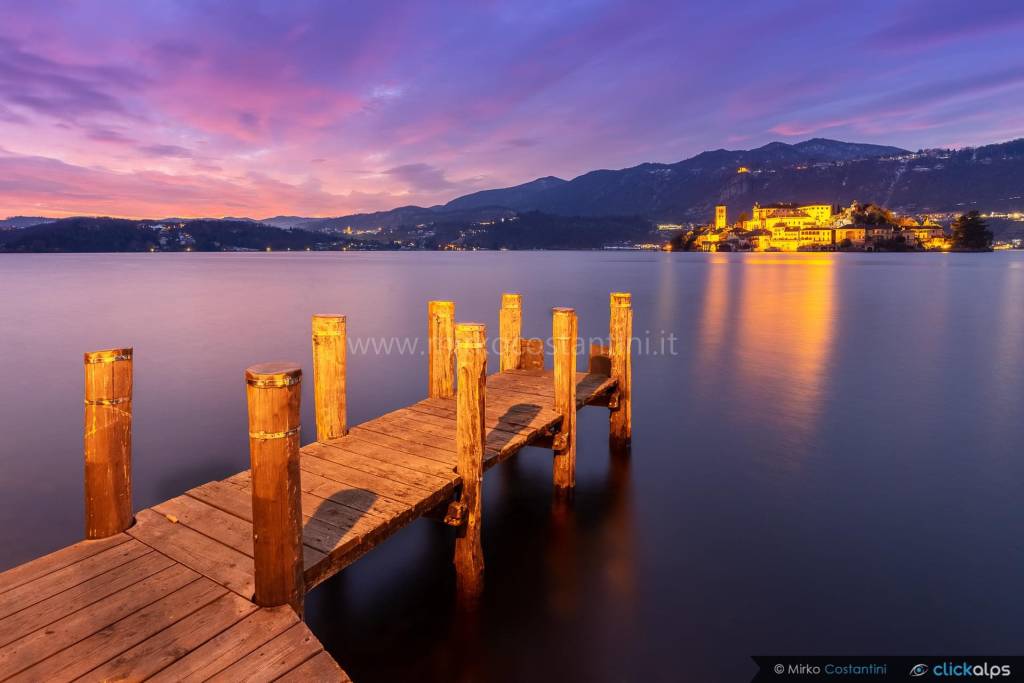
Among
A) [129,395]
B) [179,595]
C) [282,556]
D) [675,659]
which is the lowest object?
[675,659]

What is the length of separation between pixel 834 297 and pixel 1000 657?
52099 millimetres

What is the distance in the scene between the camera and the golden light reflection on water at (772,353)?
57.7 feet

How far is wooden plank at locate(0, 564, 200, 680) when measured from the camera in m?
3.96

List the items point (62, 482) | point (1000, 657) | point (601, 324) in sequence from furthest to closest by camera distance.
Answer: point (601, 324) < point (62, 482) < point (1000, 657)

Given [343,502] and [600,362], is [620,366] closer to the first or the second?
[600,362]

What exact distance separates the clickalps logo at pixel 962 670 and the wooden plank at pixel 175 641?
7.58 meters

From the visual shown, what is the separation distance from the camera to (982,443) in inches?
569

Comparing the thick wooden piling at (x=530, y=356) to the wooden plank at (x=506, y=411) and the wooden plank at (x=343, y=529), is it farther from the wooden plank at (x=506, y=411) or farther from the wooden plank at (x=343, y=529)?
the wooden plank at (x=343, y=529)

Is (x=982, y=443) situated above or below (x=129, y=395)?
below

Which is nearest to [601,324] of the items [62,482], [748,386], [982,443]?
[748,386]

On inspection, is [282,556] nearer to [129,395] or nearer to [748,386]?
[129,395]

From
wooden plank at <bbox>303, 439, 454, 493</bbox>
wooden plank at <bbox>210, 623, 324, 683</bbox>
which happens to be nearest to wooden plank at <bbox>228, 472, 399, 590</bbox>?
wooden plank at <bbox>303, 439, 454, 493</bbox>

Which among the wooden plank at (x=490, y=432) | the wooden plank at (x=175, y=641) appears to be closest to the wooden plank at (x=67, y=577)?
the wooden plank at (x=175, y=641)

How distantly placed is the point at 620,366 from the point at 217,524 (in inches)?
345
